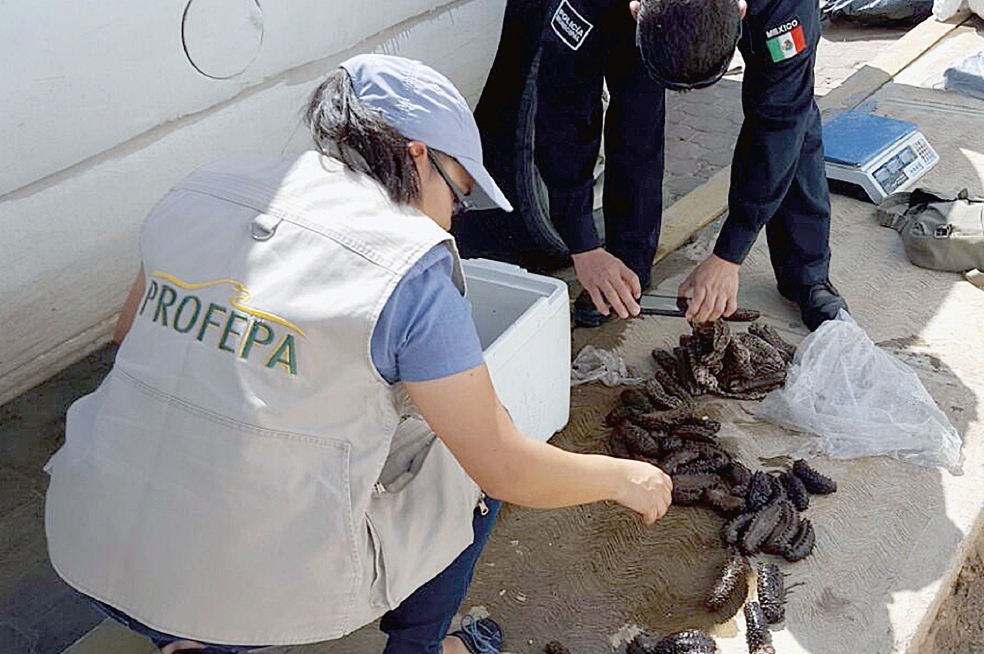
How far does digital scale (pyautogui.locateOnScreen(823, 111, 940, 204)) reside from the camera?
15.5 ft

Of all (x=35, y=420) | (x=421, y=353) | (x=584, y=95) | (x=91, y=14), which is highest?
(x=91, y=14)

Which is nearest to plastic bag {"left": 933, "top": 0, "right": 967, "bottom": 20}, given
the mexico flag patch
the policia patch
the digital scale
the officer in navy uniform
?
the digital scale

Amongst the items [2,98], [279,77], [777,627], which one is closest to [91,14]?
[2,98]

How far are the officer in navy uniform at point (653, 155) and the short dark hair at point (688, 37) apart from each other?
0.03 meters

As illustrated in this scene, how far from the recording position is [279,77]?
3.38 m

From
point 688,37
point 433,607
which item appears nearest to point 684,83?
point 688,37

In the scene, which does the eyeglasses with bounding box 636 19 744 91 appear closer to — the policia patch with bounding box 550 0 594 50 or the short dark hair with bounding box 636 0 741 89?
the short dark hair with bounding box 636 0 741 89

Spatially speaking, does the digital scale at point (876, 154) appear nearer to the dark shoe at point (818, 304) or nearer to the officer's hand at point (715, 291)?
the dark shoe at point (818, 304)

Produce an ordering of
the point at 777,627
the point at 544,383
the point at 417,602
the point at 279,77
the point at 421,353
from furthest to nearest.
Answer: the point at 279,77, the point at 544,383, the point at 777,627, the point at 417,602, the point at 421,353

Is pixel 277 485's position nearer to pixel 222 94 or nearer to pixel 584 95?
pixel 222 94

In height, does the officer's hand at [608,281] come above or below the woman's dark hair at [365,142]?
below

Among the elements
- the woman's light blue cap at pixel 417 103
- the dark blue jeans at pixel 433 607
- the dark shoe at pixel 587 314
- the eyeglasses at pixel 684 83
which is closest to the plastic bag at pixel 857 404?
the dark shoe at pixel 587 314

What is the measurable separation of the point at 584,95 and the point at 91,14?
1.46m

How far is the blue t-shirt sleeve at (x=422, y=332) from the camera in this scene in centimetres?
182
